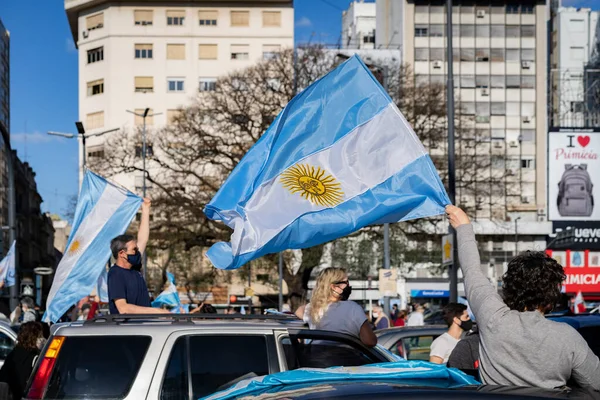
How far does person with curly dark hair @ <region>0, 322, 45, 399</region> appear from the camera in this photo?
32.9 feet

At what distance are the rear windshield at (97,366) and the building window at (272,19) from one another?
249ft

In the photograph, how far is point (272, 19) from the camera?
266 feet

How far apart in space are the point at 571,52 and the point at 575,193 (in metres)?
37.9

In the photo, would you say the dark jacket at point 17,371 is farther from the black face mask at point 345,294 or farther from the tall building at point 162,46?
the tall building at point 162,46

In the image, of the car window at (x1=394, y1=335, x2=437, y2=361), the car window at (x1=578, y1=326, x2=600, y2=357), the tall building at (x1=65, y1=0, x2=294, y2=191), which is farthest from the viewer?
the tall building at (x1=65, y1=0, x2=294, y2=191)

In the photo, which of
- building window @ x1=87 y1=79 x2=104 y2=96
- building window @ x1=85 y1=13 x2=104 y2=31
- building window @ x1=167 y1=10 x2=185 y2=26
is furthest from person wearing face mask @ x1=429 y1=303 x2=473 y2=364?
building window @ x1=85 y1=13 x2=104 y2=31

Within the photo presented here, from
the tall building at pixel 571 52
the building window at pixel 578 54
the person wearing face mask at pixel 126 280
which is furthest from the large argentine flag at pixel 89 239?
the building window at pixel 578 54

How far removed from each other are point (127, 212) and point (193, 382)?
8097 millimetres

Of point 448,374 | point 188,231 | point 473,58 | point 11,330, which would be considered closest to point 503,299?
point 448,374

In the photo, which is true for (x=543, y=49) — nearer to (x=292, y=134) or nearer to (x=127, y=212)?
(x=127, y=212)

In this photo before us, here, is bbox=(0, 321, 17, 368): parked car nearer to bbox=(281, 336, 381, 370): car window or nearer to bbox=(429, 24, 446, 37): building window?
bbox=(281, 336, 381, 370): car window

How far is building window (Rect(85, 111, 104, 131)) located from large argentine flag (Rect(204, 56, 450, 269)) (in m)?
71.9

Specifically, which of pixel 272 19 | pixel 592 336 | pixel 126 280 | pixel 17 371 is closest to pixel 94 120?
pixel 272 19

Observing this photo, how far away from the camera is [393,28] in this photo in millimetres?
90125
